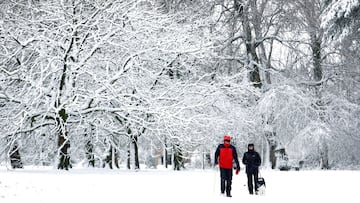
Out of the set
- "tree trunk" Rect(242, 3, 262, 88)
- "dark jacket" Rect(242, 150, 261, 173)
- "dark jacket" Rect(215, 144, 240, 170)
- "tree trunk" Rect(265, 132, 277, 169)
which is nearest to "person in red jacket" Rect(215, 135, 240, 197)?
"dark jacket" Rect(215, 144, 240, 170)

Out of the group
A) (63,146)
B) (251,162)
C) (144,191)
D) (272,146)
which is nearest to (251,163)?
(251,162)

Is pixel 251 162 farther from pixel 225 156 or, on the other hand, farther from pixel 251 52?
pixel 251 52

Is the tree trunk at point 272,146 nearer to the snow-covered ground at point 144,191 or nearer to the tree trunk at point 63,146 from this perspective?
the snow-covered ground at point 144,191

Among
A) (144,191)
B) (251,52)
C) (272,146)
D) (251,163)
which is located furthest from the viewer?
(272,146)

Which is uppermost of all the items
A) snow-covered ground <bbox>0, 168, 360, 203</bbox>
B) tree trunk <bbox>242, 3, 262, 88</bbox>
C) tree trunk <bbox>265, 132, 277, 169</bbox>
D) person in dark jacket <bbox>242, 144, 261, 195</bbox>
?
tree trunk <bbox>242, 3, 262, 88</bbox>

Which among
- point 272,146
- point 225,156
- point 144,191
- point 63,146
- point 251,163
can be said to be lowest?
point 144,191

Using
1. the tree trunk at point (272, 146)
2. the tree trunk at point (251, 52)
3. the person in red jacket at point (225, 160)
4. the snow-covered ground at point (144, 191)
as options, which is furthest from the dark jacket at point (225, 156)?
the tree trunk at point (272, 146)

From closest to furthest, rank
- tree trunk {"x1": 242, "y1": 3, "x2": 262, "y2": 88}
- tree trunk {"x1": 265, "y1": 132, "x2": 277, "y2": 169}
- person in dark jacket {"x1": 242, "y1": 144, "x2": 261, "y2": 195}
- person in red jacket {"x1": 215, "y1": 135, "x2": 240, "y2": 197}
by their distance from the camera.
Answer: person in red jacket {"x1": 215, "y1": 135, "x2": 240, "y2": 197} → person in dark jacket {"x1": 242, "y1": 144, "x2": 261, "y2": 195} → tree trunk {"x1": 242, "y1": 3, "x2": 262, "y2": 88} → tree trunk {"x1": 265, "y1": 132, "x2": 277, "y2": 169}

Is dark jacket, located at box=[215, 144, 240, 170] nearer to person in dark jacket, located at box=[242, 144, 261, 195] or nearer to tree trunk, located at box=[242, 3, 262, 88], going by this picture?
person in dark jacket, located at box=[242, 144, 261, 195]

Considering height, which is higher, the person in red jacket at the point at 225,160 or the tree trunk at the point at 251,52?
the tree trunk at the point at 251,52

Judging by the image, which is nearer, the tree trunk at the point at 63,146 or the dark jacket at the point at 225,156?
the dark jacket at the point at 225,156

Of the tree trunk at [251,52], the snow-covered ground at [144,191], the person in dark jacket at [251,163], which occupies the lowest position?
the snow-covered ground at [144,191]

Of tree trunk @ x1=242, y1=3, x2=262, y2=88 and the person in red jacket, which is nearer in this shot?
the person in red jacket

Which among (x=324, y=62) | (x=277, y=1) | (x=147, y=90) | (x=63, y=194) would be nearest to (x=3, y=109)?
(x=147, y=90)
